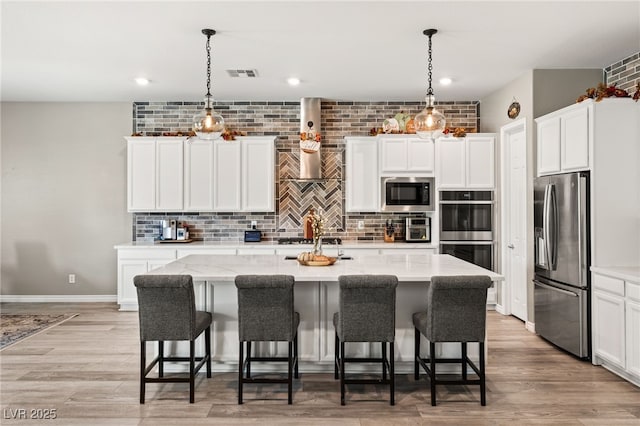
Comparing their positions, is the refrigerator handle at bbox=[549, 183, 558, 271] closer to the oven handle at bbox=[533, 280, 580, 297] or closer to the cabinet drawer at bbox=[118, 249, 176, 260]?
the oven handle at bbox=[533, 280, 580, 297]

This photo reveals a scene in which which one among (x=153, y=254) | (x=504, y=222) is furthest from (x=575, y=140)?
(x=153, y=254)

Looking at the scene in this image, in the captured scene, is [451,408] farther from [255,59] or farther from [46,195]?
[46,195]

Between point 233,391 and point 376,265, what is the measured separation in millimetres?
1480

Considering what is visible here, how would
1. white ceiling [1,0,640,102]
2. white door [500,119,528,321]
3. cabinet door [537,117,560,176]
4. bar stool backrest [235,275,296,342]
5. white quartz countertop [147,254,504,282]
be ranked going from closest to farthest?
1. bar stool backrest [235,275,296,342]
2. white quartz countertop [147,254,504,282]
3. white ceiling [1,0,640,102]
4. cabinet door [537,117,560,176]
5. white door [500,119,528,321]

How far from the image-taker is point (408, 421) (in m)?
2.85

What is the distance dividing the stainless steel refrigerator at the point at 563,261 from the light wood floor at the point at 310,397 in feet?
0.88

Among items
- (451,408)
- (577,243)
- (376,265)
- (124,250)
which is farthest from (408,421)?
(124,250)

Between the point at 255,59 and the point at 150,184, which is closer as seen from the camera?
the point at 255,59

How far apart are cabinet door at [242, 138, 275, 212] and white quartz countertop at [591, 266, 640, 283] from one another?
12.9 feet

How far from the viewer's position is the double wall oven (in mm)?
5891

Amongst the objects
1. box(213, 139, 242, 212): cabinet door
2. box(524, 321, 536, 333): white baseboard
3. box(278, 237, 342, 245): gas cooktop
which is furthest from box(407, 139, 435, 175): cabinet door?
box(213, 139, 242, 212): cabinet door

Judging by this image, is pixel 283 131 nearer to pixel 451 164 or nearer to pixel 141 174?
pixel 141 174

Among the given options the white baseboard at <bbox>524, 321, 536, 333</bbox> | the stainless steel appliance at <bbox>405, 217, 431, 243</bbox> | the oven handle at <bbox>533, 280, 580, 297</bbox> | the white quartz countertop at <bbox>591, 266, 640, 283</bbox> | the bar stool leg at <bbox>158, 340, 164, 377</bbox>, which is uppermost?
the stainless steel appliance at <bbox>405, 217, 431, 243</bbox>

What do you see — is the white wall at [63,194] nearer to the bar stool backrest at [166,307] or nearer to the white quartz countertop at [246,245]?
the white quartz countertop at [246,245]
